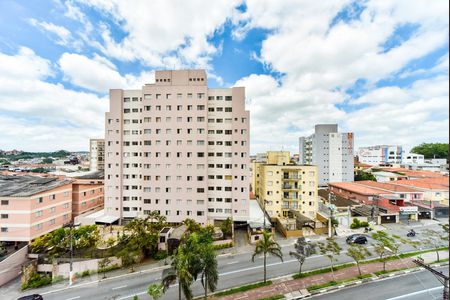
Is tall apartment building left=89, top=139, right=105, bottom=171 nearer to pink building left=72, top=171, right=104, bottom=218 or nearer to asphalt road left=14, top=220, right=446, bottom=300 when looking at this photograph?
pink building left=72, top=171, right=104, bottom=218

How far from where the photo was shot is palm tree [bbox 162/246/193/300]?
14070 mm

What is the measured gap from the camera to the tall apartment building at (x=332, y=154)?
203ft

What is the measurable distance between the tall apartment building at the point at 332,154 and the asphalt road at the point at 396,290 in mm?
46396

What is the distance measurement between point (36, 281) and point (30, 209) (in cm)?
944

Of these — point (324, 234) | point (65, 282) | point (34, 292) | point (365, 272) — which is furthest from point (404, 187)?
point (34, 292)

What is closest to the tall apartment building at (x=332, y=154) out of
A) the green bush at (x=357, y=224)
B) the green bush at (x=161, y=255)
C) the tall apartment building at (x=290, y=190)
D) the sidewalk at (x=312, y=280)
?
the tall apartment building at (x=290, y=190)

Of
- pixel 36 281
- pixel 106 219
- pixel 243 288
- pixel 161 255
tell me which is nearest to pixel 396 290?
pixel 243 288

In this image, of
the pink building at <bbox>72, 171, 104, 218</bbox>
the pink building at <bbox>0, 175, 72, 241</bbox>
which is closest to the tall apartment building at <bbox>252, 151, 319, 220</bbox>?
the pink building at <bbox>72, 171, 104, 218</bbox>

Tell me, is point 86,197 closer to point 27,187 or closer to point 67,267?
point 27,187

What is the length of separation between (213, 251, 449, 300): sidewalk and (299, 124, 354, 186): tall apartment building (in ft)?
138

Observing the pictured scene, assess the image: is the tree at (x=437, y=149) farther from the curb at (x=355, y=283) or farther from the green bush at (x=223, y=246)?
the green bush at (x=223, y=246)

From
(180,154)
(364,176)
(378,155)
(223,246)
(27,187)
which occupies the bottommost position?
(223,246)

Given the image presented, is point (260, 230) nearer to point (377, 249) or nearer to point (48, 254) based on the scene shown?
point (377, 249)

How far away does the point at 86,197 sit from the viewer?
113 feet
